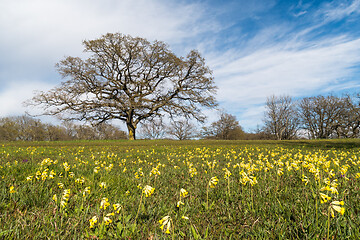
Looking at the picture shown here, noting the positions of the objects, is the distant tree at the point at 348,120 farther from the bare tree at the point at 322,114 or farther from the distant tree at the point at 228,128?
the distant tree at the point at 228,128

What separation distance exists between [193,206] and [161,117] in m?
29.2

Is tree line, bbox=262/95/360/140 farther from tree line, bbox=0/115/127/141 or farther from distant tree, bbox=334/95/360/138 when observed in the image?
tree line, bbox=0/115/127/141

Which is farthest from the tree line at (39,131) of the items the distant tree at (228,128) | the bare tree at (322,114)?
the bare tree at (322,114)

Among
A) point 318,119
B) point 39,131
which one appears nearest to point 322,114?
point 318,119

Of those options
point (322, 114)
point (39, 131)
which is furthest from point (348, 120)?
point (39, 131)

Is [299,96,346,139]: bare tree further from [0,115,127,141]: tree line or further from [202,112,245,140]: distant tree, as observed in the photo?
[0,115,127,141]: tree line

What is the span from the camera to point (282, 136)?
51.2 metres

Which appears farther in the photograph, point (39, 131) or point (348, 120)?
point (39, 131)

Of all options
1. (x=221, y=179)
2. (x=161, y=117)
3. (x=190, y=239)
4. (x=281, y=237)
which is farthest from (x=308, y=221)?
(x=161, y=117)

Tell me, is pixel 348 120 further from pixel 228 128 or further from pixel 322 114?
pixel 228 128

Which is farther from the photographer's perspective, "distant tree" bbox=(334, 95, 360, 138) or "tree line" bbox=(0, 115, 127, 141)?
"tree line" bbox=(0, 115, 127, 141)

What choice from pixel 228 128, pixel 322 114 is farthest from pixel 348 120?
pixel 228 128

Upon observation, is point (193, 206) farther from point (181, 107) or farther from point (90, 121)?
point (90, 121)

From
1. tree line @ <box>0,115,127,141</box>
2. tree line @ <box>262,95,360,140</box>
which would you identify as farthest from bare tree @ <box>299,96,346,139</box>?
tree line @ <box>0,115,127,141</box>
